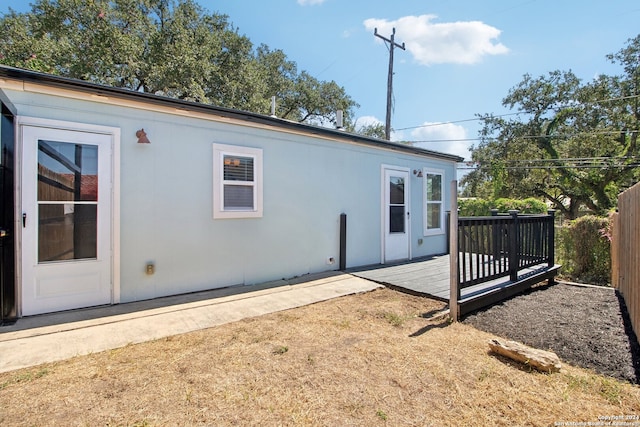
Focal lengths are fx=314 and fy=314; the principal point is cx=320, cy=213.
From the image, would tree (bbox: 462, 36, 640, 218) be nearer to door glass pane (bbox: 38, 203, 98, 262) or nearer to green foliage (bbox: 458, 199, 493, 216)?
green foliage (bbox: 458, 199, 493, 216)

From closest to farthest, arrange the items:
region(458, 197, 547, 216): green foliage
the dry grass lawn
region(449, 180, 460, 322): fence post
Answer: the dry grass lawn, region(449, 180, 460, 322): fence post, region(458, 197, 547, 216): green foliage

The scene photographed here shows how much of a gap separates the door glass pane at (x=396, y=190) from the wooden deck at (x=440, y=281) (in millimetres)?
1389

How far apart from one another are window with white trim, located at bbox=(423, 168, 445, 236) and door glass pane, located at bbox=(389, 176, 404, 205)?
2.66ft

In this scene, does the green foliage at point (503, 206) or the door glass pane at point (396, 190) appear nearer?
the door glass pane at point (396, 190)

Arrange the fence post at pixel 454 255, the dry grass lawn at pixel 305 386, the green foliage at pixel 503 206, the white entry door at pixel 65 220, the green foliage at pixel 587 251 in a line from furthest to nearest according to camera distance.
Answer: the green foliage at pixel 503 206 → the green foliage at pixel 587 251 → the fence post at pixel 454 255 → the white entry door at pixel 65 220 → the dry grass lawn at pixel 305 386

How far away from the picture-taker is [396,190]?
716 cm

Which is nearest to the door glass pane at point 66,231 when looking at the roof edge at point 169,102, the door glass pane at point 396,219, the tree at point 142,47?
the roof edge at point 169,102

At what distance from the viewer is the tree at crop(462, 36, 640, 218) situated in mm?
15844

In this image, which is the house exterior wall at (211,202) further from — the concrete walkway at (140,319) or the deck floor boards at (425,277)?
the deck floor boards at (425,277)

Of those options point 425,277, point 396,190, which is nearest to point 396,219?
point 396,190

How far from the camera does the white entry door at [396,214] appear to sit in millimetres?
6922

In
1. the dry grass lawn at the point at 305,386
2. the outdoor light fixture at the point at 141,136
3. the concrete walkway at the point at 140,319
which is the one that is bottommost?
the dry grass lawn at the point at 305,386

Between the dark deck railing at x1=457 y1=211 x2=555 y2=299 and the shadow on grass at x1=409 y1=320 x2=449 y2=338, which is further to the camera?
the dark deck railing at x1=457 y1=211 x2=555 y2=299

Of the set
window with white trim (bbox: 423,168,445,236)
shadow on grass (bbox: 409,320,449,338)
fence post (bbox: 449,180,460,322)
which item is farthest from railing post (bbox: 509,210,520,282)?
window with white trim (bbox: 423,168,445,236)
